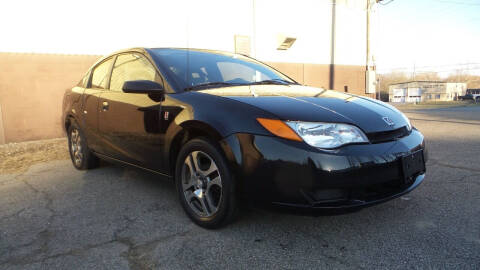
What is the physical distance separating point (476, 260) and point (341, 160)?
3.14 feet

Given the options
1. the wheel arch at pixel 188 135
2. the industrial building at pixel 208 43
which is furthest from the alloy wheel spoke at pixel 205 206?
the industrial building at pixel 208 43

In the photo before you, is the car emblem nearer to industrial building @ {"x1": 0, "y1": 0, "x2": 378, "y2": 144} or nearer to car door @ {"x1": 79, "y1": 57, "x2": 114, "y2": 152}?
car door @ {"x1": 79, "y1": 57, "x2": 114, "y2": 152}

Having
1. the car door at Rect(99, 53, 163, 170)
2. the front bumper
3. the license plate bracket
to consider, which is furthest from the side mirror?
the license plate bracket

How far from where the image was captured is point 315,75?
11.7 metres

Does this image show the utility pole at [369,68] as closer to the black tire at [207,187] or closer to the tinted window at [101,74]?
the tinted window at [101,74]

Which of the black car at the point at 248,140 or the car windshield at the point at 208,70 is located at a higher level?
the car windshield at the point at 208,70

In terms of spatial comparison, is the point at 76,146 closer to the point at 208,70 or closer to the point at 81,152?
the point at 81,152

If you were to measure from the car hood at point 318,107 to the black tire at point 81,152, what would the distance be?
2254mm

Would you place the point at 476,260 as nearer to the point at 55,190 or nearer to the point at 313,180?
the point at 313,180

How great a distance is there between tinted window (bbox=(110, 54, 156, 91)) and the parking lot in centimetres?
115

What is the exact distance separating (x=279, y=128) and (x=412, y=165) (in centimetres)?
99

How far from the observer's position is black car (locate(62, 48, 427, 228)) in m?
2.00

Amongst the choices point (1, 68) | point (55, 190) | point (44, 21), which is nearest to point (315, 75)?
point (44, 21)

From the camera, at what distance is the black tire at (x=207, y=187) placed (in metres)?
2.25
